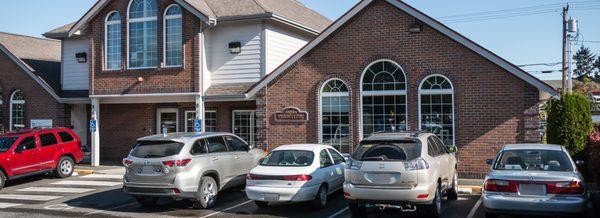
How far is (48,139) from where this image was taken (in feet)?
56.3

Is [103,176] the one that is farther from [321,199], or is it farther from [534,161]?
[534,161]

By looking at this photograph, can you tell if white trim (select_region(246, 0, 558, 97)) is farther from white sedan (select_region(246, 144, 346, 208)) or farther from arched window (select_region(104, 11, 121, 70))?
arched window (select_region(104, 11, 121, 70))

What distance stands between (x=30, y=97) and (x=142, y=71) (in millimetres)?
6001

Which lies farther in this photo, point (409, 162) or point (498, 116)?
point (498, 116)

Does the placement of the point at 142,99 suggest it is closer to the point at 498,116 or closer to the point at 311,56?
the point at 311,56

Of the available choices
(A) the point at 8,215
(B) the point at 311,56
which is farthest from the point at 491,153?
(A) the point at 8,215

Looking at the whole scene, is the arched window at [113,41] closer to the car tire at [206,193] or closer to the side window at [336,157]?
the car tire at [206,193]

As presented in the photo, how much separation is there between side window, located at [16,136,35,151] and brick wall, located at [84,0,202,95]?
4.14 m

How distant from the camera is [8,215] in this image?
11.4 meters

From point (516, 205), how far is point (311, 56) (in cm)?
943

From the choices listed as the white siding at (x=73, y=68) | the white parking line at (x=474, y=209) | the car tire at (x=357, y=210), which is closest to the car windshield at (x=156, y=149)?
the car tire at (x=357, y=210)

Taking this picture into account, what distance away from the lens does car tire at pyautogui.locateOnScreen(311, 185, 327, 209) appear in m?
10.9

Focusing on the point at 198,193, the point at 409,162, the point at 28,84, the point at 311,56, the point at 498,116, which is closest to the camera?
the point at 409,162

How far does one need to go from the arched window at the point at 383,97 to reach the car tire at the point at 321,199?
523cm
